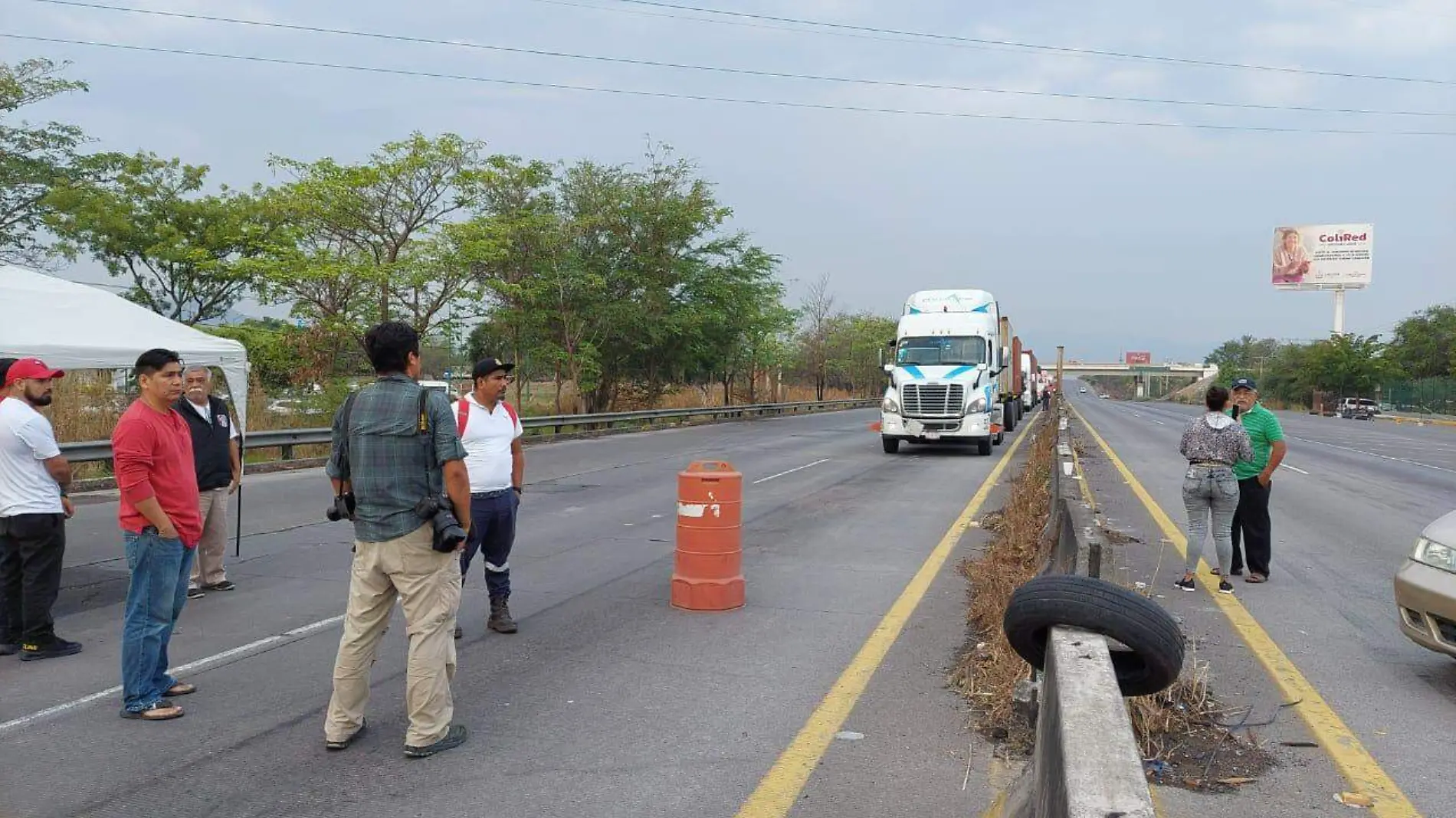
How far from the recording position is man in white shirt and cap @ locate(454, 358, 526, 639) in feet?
20.2

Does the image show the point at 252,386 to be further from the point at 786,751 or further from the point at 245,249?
the point at 786,751

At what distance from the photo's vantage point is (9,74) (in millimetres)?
27688

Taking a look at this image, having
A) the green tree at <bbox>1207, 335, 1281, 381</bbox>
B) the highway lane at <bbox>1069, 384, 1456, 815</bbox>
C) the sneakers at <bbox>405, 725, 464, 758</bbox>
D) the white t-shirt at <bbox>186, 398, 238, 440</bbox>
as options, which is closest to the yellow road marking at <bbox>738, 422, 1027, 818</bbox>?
the sneakers at <bbox>405, 725, 464, 758</bbox>

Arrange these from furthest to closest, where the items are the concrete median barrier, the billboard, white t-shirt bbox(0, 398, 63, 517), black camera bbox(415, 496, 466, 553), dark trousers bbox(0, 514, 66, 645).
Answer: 1. the billboard
2. dark trousers bbox(0, 514, 66, 645)
3. white t-shirt bbox(0, 398, 63, 517)
4. black camera bbox(415, 496, 466, 553)
5. the concrete median barrier

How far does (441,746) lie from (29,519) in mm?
3406

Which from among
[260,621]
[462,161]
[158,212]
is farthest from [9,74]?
[260,621]

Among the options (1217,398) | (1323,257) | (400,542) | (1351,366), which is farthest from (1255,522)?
(1323,257)

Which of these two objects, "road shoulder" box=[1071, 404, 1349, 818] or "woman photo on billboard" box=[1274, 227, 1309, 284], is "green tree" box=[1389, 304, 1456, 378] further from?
"road shoulder" box=[1071, 404, 1349, 818]

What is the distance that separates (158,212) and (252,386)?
596 inches

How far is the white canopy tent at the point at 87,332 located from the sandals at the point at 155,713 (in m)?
3.87

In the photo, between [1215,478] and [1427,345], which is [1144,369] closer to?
[1427,345]

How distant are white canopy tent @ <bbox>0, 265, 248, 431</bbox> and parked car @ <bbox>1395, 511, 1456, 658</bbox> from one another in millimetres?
9123

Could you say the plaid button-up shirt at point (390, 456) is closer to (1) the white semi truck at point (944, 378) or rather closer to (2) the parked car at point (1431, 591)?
(2) the parked car at point (1431, 591)

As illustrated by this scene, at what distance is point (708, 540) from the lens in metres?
7.03
